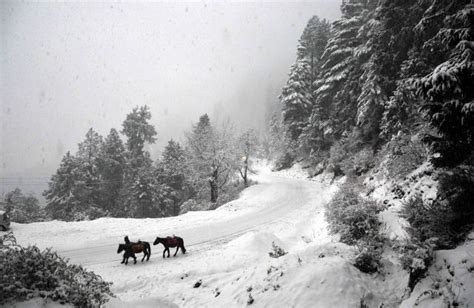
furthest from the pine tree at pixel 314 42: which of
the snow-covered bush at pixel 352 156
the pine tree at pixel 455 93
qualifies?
the pine tree at pixel 455 93

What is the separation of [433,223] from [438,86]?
331 cm

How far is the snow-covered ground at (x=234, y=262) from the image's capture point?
18.6 ft

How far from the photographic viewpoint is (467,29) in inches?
205

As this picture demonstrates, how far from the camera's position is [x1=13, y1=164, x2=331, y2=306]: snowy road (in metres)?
9.33

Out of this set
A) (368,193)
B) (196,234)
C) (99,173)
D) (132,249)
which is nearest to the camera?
(132,249)

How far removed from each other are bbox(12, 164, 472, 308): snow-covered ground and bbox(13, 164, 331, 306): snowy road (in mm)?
45

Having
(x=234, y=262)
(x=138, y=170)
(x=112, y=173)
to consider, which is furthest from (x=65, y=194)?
(x=234, y=262)

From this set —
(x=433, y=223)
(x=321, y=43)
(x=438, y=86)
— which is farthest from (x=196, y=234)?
(x=321, y=43)

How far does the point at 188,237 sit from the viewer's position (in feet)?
47.5

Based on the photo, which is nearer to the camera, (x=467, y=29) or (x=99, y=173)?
(x=467, y=29)

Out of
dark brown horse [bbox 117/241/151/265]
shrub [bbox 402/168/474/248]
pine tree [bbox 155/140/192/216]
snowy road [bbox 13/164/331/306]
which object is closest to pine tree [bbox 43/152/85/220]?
pine tree [bbox 155/140/192/216]

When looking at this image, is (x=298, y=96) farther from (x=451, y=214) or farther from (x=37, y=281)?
(x=37, y=281)

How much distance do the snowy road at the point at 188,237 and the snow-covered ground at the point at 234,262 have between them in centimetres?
4

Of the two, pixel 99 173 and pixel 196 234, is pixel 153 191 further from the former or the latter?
pixel 196 234
